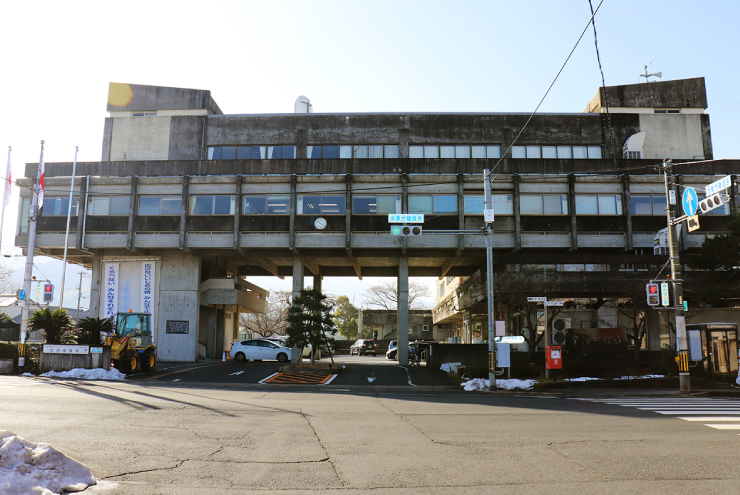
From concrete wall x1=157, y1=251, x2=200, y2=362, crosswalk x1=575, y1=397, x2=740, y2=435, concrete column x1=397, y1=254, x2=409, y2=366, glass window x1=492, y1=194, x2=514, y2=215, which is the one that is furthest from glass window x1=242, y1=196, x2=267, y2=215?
crosswalk x1=575, y1=397, x2=740, y2=435

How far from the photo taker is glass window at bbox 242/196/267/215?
34.3 metres

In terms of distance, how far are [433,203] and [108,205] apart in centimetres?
2035

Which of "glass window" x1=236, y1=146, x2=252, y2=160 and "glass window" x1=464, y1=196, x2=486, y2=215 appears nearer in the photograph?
"glass window" x1=464, y1=196, x2=486, y2=215

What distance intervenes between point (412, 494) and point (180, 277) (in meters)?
31.6

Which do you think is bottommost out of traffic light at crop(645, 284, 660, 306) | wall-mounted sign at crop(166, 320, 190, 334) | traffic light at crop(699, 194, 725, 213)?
wall-mounted sign at crop(166, 320, 190, 334)

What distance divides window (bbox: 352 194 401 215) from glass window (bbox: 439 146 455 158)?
6.22 meters

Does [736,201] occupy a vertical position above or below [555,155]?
below

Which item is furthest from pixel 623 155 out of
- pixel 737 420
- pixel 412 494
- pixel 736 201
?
pixel 412 494

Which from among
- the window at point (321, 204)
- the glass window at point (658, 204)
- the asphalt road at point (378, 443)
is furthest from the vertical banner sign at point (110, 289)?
the glass window at point (658, 204)

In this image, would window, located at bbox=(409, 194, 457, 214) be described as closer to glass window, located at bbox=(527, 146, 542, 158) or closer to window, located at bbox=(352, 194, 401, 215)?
window, located at bbox=(352, 194, 401, 215)

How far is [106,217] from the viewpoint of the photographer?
114 ft

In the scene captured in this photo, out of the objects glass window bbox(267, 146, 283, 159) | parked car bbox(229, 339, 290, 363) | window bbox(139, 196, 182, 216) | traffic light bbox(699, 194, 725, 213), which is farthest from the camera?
glass window bbox(267, 146, 283, 159)

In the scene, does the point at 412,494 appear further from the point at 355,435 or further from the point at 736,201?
the point at 736,201

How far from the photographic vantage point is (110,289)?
35.6m
